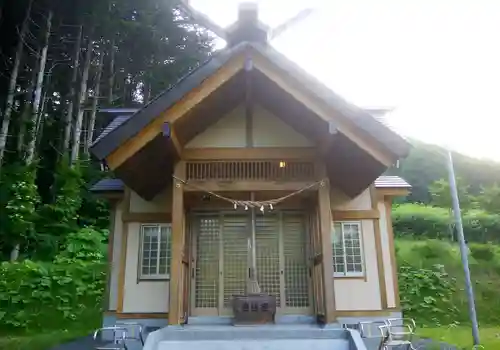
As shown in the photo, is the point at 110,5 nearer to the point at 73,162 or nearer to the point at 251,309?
the point at 73,162

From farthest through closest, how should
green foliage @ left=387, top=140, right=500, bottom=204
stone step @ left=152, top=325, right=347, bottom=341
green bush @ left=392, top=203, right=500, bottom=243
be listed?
green foliage @ left=387, top=140, right=500, bottom=204 → green bush @ left=392, top=203, right=500, bottom=243 → stone step @ left=152, top=325, right=347, bottom=341

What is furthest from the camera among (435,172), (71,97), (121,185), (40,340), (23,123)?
(435,172)

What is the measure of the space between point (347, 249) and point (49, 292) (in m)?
8.47

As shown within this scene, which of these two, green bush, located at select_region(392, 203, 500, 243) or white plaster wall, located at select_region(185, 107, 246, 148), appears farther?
green bush, located at select_region(392, 203, 500, 243)

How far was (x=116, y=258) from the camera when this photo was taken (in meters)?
8.85

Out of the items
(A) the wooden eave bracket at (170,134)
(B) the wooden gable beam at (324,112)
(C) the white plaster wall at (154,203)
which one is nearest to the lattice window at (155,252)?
(C) the white plaster wall at (154,203)

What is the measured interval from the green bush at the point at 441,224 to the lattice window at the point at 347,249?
9.03 metres

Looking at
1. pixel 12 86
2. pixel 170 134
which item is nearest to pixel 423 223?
pixel 170 134

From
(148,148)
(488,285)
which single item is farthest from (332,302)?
(488,285)

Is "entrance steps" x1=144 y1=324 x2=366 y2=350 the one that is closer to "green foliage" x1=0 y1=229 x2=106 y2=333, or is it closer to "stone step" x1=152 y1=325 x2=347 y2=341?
"stone step" x1=152 y1=325 x2=347 y2=341

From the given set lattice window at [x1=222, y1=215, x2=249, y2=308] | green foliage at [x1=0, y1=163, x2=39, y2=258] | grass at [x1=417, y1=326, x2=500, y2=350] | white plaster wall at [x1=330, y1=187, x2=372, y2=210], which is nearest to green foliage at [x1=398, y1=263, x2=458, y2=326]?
grass at [x1=417, y1=326, x2=500, y2=350]

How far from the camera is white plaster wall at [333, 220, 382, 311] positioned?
830 centimetres

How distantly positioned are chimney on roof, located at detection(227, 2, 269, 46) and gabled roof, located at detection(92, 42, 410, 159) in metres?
1.09

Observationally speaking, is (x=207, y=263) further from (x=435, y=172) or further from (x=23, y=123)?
(x=435, y=172)
